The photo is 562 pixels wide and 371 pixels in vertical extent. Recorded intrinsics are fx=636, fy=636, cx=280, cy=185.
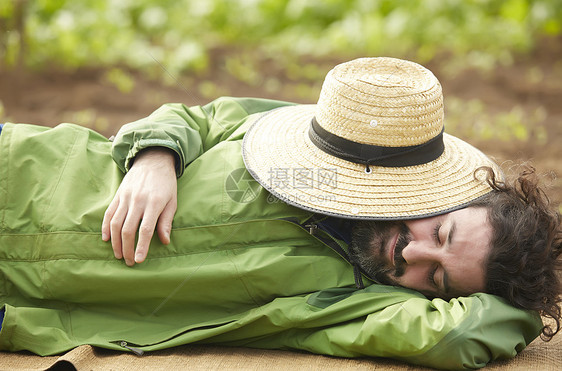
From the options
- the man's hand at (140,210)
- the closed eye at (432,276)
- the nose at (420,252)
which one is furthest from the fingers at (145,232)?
the closed eye at (432,276)

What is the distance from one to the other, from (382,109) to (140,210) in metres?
0.92

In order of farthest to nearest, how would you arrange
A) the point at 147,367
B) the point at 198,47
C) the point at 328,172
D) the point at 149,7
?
1. the point at 149,7
2. the point at 198,47
3. the point at 328,172
4. the point at 147,367

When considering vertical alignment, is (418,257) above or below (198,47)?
above

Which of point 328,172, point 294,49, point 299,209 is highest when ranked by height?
point 328,172

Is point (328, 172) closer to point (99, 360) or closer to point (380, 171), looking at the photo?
point (380, 171)

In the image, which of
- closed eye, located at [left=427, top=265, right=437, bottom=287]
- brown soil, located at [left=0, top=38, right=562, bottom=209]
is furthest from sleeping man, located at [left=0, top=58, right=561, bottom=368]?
brown soil, located at [left=0, top=38, right=562, bottom=209]

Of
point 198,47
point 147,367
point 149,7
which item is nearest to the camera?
point 147,367

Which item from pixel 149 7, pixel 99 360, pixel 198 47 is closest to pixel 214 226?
pixel 99 360

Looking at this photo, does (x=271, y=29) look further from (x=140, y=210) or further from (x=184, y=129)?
(x=140, y=210)

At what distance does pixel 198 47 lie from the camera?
20.4 feet

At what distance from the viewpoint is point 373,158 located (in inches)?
90.2

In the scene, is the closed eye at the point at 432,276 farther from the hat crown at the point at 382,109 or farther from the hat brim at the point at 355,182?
the hat crown at the point at 382,109

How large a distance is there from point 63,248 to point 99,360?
0.42 m

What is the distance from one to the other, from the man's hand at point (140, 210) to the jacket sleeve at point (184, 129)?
0.09m
